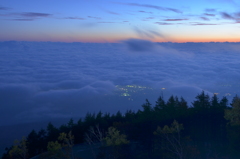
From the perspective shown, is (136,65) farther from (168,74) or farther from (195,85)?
(195,85)

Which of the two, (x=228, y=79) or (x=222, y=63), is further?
(x=222, y=63)

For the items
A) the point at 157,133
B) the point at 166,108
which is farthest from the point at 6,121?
the point at 157,133

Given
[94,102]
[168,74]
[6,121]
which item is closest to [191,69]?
[168,74]

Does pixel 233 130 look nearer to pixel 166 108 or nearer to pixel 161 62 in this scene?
pixel 166 108

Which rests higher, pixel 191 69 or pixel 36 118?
pixel 191 69

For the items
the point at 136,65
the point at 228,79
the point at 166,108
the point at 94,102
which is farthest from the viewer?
the point at 136,65

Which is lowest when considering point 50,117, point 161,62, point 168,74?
point 50,117

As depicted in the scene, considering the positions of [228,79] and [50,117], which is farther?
[228,79]

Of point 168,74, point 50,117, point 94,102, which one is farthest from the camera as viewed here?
point 168,74

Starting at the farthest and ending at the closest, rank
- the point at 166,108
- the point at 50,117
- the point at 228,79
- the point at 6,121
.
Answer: the point at 228,79
the point at 50,117
the point at 6,121
the point at 166,108
